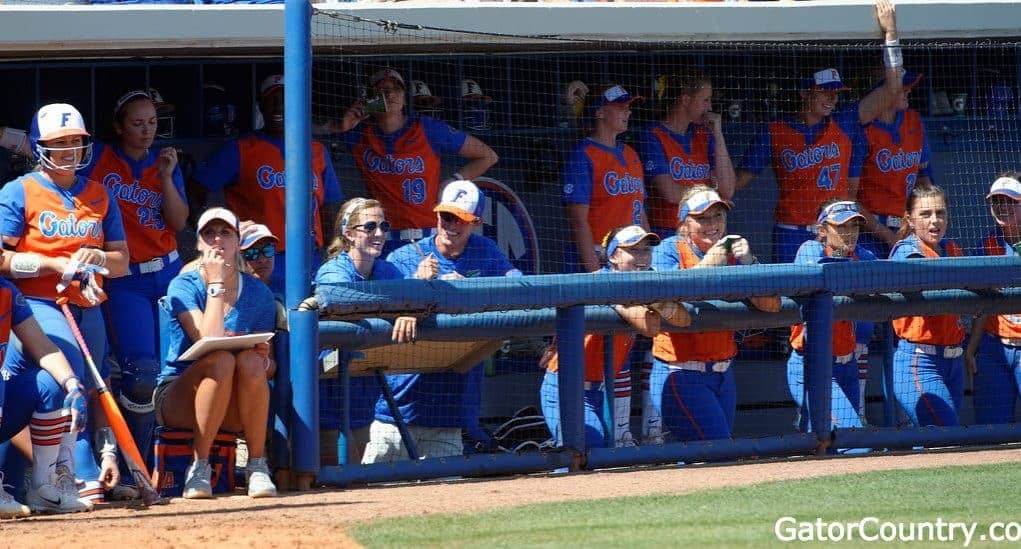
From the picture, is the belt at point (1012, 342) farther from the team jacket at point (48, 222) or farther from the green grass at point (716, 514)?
the team jacket at point (48, 222)

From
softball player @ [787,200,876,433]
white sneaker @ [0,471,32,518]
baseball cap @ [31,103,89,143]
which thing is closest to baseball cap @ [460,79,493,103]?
softball player @ [787,200,876,433]

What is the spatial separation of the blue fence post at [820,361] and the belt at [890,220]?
1.54 meters

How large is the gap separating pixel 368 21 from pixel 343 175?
4.88 feet

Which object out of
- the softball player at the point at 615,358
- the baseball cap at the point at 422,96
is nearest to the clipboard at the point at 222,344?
the softball player at the point at 615,358

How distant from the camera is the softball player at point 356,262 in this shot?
19.7 ft

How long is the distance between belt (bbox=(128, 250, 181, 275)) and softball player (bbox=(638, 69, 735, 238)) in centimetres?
247

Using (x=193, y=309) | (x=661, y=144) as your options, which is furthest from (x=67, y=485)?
(x=661, y=144)

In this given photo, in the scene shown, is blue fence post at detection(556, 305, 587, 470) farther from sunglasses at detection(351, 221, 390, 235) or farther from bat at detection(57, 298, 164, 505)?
bat at detection(57, 298, 164, 505)

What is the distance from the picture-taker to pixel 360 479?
588cm

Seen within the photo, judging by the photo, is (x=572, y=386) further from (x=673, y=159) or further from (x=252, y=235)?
(x=673, y=159)

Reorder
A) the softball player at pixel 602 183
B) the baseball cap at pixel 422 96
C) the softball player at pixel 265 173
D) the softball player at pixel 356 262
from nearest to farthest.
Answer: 1. the softball player at pixel 356 262
2. the softball player at pixel 265 173
3. the softball player at pixel 602 183
4. the baseball cap at pixel 422 96

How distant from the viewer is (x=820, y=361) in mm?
6441

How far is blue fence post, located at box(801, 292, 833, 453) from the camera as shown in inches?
254

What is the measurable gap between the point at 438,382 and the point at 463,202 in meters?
0.80
